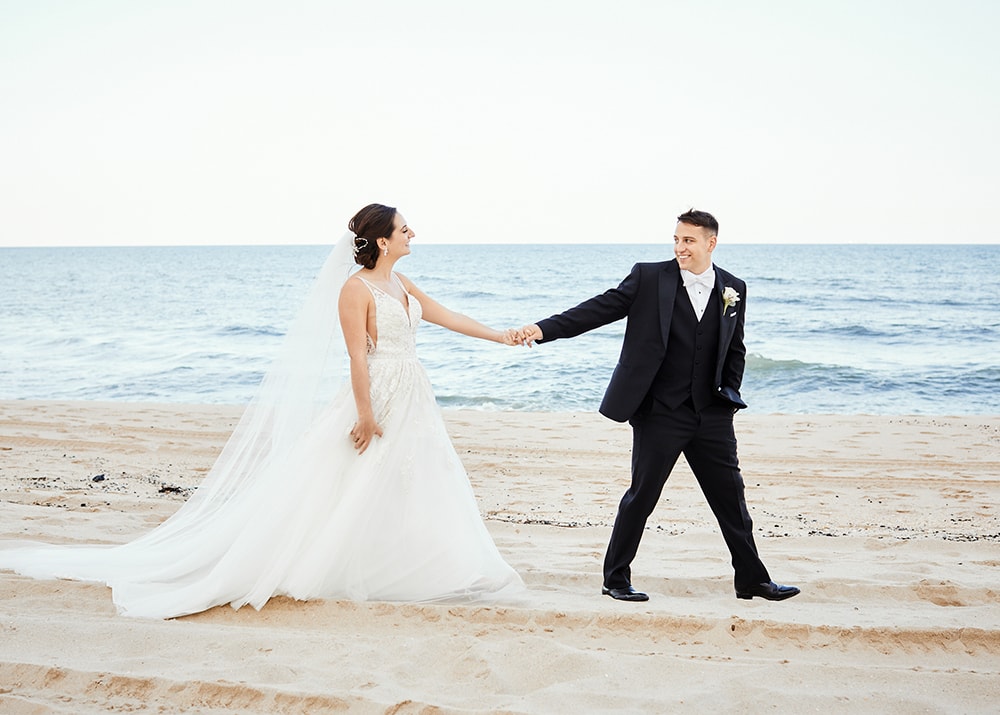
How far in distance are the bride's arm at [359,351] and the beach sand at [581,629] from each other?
895mm

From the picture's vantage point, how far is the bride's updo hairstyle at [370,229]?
15.8 feet

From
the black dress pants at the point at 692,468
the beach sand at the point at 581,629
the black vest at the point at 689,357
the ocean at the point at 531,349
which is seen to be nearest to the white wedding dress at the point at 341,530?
the beach sand at the point at 581,629

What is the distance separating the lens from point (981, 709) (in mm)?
3260

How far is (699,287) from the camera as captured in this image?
478 cm

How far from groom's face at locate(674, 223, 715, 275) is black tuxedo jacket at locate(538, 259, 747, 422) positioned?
77 mm

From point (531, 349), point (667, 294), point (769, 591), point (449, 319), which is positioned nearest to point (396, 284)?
point (449, 319)

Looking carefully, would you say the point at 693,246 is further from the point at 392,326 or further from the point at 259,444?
the point at 259,444

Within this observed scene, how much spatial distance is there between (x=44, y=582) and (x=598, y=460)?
5986 millimetres

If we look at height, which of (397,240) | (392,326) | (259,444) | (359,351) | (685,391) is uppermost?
(397,240)

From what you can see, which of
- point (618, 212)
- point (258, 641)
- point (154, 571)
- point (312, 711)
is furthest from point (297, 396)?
point (618, 212)

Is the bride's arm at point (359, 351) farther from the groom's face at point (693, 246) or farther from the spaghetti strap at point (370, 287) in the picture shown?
the groom's face at point (693, 246)

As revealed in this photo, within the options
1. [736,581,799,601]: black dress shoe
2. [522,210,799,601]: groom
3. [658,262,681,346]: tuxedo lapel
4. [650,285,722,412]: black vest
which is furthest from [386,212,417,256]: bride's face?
[736,581,799,601]: black dress shoe

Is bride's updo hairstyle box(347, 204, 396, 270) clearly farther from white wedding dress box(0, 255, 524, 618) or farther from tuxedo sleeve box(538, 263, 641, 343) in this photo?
tuxedo sleeve box(538, 263, 641, 343)

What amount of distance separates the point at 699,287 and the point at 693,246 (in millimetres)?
230
